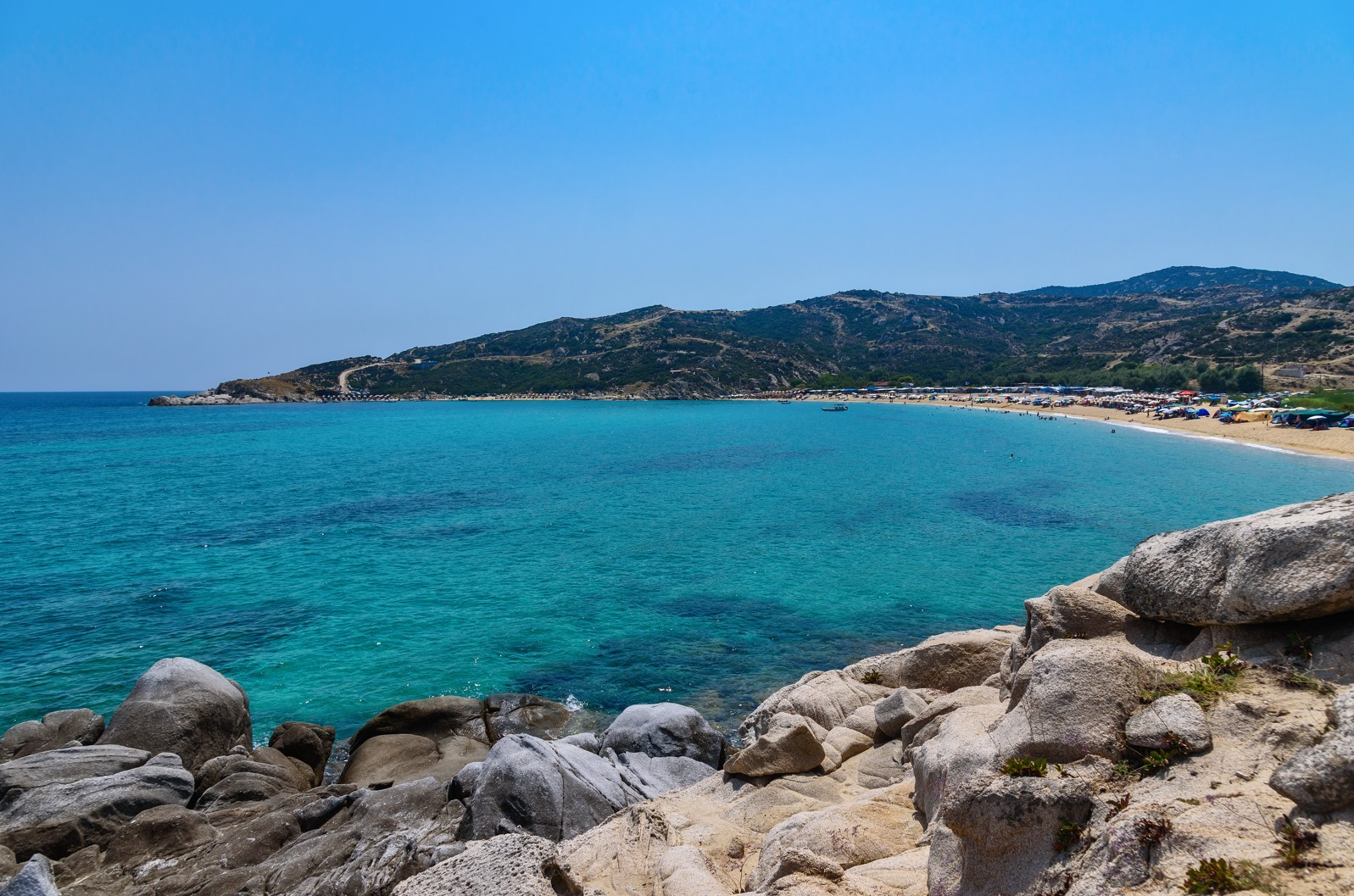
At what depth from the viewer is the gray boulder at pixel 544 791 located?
11.6m

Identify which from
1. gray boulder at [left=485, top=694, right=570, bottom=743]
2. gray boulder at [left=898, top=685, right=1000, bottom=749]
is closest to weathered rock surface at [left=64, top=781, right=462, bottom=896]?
gray boulder at [left=485, top=694, right=570, bottom=743]

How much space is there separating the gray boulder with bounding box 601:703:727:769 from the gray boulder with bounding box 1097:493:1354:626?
966cm

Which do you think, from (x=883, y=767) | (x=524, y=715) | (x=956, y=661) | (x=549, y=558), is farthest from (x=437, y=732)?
(x=549, y=558)

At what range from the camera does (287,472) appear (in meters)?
66.4

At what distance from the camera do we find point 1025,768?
7008 millimetres

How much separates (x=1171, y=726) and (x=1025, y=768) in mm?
1438

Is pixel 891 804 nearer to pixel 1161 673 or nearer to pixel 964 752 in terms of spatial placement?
pixel 964 752

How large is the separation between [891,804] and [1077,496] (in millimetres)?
46574

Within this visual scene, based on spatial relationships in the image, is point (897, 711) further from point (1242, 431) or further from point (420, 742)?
point (1242, 431)

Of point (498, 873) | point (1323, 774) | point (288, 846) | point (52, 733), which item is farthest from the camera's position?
point (52, 733)

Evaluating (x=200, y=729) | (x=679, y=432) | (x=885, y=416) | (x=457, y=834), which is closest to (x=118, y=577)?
(x=200, y=729)

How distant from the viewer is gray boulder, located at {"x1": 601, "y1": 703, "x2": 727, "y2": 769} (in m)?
15.4

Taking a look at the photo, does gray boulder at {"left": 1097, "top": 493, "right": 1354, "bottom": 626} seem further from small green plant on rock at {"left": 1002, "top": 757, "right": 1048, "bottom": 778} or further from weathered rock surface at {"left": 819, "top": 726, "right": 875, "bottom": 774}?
weathered rock surface at {"left": 819, "top": 726, "right": 875, "bottom": 774}

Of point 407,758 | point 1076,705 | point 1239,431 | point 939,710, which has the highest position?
point 1076,705
